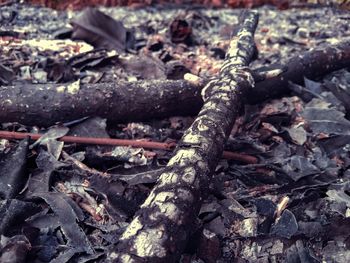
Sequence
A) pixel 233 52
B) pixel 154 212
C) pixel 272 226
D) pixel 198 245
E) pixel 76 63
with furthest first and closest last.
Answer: pixel 76 63 < pixel 233 52 < pixel 272 226 < pixel 198 245 < pixel 154 212

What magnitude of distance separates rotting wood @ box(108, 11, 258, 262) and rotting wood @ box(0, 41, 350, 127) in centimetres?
26

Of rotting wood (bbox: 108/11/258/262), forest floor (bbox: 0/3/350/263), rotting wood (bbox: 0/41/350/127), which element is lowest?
forest floor (bbox: 0/3/350/263)

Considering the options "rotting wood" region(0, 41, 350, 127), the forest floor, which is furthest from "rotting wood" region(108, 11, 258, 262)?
"rotting wood" region(0, 41, 350, 127)

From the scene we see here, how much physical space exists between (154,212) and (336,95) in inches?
74.4

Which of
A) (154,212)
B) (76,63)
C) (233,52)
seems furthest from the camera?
(76,63)

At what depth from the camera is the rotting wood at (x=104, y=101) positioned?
2758 millimetres

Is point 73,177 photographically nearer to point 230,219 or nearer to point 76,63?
point 230,219

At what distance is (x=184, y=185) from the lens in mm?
2021

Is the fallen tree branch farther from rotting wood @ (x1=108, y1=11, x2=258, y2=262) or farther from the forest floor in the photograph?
rotting wood @ (x1=108, y1=11, x2=258, y2=262)

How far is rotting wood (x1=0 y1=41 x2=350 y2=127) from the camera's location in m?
2.76

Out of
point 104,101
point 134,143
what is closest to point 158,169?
point 134,143

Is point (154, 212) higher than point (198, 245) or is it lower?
higher

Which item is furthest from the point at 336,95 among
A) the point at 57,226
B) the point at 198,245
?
the point at 57,226

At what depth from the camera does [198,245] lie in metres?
2.04
